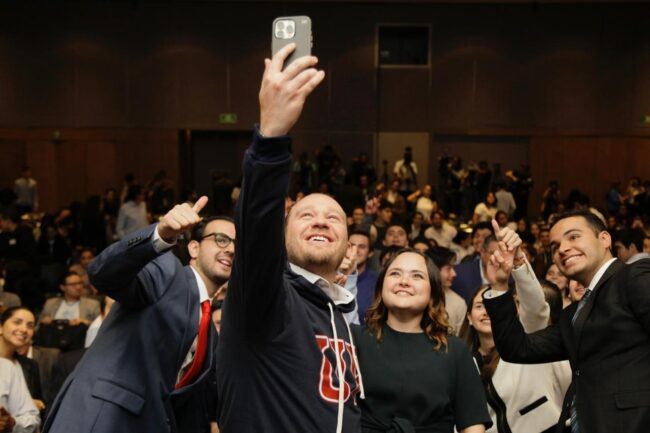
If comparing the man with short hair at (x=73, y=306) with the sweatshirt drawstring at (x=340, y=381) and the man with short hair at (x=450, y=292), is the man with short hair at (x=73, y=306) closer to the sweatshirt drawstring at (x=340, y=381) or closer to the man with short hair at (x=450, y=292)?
the man with short hair at (x=450, y=292)

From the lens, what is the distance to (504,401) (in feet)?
12.4

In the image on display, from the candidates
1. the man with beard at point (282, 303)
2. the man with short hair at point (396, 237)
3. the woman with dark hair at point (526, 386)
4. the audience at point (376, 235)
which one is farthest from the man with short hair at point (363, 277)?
the man with beard at point (282, 303)

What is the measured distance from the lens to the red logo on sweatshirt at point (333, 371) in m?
2.08

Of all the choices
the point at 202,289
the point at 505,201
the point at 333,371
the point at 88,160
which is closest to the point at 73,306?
the point at 202,289

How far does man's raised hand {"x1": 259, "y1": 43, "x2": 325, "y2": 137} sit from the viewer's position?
1.71m

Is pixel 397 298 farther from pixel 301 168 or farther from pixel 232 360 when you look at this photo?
pixel 301 168

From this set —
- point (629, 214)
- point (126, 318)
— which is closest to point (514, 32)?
point (629, 214)

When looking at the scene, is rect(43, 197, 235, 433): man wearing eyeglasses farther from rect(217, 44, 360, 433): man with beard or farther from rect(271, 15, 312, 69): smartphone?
rect(271, 15, 312, 69): smartphone

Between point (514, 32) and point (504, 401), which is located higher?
point (514, 32)

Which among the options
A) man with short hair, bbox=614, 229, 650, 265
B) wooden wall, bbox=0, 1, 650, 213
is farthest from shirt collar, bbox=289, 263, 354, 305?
wooden wall, bbox=0, 1, 650, 213

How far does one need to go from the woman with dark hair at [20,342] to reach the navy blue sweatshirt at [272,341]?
3175 millimetres

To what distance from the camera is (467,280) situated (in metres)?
6.59

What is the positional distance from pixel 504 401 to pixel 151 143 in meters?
15.7

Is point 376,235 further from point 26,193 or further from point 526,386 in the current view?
point 26,193
